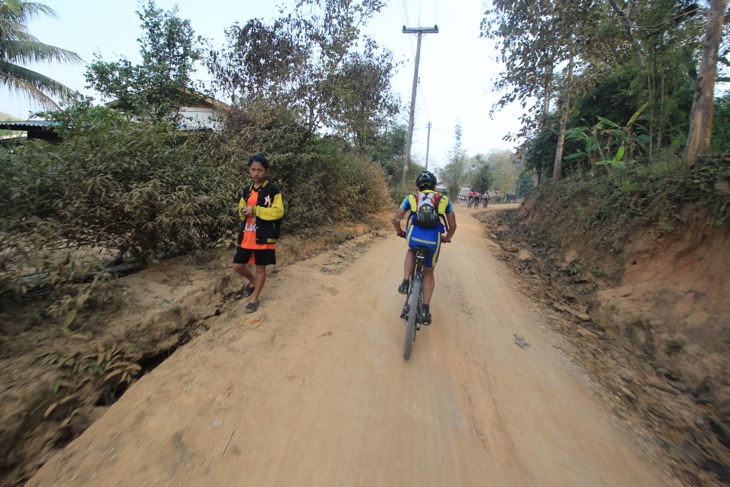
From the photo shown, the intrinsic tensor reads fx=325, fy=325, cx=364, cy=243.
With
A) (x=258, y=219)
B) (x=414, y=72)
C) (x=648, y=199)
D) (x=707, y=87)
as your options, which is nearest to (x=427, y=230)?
(x=258, y=219)

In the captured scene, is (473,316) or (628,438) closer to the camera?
(628,438)

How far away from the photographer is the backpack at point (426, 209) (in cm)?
344

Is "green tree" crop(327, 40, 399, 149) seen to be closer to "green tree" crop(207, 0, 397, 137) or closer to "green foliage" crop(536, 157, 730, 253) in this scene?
"green tree" crop(207, 0, 397, 137)

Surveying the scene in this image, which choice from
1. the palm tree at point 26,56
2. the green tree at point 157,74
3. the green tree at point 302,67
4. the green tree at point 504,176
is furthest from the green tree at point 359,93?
the green tree at point 504,176

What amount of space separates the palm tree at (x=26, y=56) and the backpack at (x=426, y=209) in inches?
700

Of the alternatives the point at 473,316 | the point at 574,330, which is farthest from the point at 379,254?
the point at 574,330

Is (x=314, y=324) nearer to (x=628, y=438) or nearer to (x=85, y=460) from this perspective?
(x=85, y=460)

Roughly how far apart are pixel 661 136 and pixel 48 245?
10401mm

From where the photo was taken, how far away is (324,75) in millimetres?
7734

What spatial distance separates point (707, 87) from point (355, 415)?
21.5 ft

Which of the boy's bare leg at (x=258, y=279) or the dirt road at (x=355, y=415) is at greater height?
the boy's bare leg at (x=258, y=279)

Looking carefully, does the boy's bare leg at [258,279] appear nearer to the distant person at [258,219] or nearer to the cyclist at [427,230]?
the distant person at [258,219]

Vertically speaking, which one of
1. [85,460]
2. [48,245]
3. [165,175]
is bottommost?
[85,460]

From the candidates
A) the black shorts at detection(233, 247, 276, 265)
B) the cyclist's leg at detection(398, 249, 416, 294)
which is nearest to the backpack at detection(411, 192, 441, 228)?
the cyclist's leg at detection(398, 249, 416, 294)
